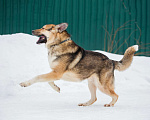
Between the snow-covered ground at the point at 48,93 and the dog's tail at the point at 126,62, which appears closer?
the snow-covered ground at the point at 48,93

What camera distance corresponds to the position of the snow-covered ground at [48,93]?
330 centimetres

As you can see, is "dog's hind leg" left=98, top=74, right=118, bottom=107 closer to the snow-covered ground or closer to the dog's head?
the snow-covered ground

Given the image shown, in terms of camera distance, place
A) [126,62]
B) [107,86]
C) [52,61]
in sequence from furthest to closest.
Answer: [126,62] → [107,86] → [52,61]

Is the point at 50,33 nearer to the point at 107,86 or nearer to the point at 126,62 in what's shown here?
the point at 107,86

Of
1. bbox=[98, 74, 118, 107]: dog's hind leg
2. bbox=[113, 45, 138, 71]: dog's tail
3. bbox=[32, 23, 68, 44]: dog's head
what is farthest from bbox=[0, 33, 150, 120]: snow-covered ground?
bbox=[32, 23, 68, 44]: dog's head

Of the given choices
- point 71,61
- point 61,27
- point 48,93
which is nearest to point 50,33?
point 61,27

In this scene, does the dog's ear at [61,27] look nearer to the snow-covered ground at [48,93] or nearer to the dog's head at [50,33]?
the dog's head at [50,33]

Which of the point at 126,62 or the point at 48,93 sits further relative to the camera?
the point at 48,93

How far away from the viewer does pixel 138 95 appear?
498cm

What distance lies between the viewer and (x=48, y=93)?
500 cm

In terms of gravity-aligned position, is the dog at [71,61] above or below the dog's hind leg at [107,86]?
above

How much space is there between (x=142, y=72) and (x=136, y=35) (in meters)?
1.90

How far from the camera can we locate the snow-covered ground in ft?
10.8

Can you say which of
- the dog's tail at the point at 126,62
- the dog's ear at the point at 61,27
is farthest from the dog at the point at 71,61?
the dog's tail at the point at 126,62
